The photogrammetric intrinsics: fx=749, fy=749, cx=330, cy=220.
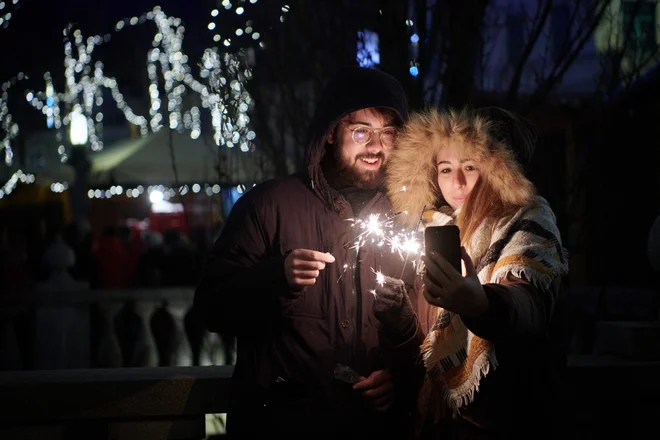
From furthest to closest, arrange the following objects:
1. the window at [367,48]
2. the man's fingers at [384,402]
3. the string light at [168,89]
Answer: the string light at [168,89] → the window at [367,48] → the man's fingers at [384,402]

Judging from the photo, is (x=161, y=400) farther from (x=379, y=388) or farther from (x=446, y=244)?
(x=446, y=244)

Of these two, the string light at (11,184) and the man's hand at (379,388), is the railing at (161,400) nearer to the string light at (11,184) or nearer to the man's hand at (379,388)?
the man's hand at (379,388)

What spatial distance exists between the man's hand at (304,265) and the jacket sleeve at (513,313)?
2.22 ft

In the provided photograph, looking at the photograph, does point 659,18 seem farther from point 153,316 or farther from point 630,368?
point 630,368

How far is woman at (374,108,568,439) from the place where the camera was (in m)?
2.72

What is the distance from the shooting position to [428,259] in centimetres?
275

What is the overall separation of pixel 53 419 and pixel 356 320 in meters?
1.92

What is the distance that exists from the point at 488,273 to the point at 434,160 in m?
0.70

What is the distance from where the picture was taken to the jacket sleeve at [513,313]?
267 cm

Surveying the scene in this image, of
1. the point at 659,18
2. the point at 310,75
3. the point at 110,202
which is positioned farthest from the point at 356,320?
the point at 110,202

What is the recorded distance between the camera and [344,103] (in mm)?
3668

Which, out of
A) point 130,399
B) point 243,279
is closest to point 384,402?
point 243,279

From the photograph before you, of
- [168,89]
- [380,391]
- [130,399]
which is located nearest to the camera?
[380,391]

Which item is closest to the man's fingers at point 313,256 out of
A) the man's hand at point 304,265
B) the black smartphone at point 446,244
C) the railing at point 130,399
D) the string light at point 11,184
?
the man's hand at point 304,265
